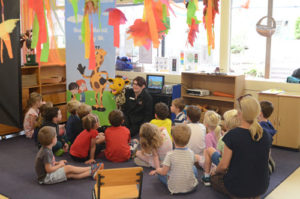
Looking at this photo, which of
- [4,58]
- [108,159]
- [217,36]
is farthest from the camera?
[217,36]

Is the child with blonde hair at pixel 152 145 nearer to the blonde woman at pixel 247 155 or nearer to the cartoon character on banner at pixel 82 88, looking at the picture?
the blonde woman at pixel 247 155

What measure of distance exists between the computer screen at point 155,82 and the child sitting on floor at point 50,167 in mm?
3006

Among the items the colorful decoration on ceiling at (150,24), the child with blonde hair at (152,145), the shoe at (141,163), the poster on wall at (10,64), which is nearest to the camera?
the poster on wall at (10,64)

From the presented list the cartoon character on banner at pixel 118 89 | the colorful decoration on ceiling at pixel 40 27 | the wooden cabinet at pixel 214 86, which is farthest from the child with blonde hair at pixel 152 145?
Answer: the wooden cabinet at pixel 214 86

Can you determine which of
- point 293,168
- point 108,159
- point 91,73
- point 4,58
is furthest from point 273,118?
point 4,58

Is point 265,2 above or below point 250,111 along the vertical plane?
above

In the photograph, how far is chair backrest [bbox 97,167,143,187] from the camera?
2.69 metres

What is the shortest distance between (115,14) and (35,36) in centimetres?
91

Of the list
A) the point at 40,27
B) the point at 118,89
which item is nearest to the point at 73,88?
the point at 118,89

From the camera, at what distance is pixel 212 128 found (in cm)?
406

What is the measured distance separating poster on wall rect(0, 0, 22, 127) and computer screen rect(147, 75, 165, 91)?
4777 millimetres

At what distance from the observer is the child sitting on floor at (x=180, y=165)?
3.33 meters

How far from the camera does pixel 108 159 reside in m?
4.52

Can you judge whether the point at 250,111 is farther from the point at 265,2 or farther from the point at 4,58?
the point at 265,2
